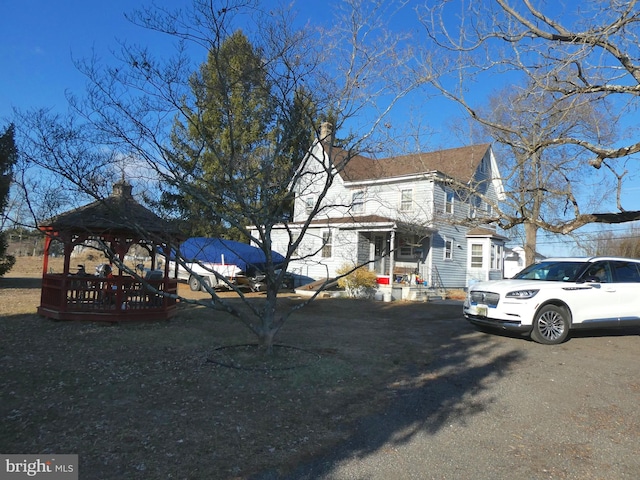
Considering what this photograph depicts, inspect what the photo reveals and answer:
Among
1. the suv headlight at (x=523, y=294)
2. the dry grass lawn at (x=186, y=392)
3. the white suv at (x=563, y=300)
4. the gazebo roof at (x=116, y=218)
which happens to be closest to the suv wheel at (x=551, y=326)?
the white suv at (x=563, y=300)

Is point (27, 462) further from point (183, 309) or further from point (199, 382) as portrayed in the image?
point (183, 309)

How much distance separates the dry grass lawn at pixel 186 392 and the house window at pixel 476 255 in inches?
630

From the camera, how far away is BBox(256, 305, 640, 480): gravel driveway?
12.6ft

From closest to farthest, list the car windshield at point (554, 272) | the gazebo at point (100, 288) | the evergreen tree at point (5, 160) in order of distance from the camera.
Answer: the car windshield at point (554, 272)
the gazebo at point (100, 288)
the evergreen tree at point (5, 160)

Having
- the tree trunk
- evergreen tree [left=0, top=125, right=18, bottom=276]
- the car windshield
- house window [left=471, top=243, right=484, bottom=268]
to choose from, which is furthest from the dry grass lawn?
house window [left=471, top=243, right=484, bottom=268]

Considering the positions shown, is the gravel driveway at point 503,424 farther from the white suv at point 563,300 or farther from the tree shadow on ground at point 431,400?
the white suv at point 563,300

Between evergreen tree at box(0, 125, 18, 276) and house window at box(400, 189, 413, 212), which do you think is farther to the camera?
house window at box(400, 189, 413, 212)

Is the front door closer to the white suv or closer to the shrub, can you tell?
the shrub

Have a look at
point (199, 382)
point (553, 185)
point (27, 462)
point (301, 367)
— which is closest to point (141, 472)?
point (27, 462)

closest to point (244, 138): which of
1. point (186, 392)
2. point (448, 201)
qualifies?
point (186, 392)

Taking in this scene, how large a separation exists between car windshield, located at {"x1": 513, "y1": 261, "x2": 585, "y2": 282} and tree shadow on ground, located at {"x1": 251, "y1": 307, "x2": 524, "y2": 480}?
1714 mm

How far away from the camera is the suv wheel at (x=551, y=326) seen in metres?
9.05

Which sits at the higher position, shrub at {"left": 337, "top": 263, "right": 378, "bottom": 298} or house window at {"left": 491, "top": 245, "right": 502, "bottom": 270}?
house window at {"left": 491, "top": 245, "right": 502, "bottom": 270}

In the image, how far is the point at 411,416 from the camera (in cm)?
509
